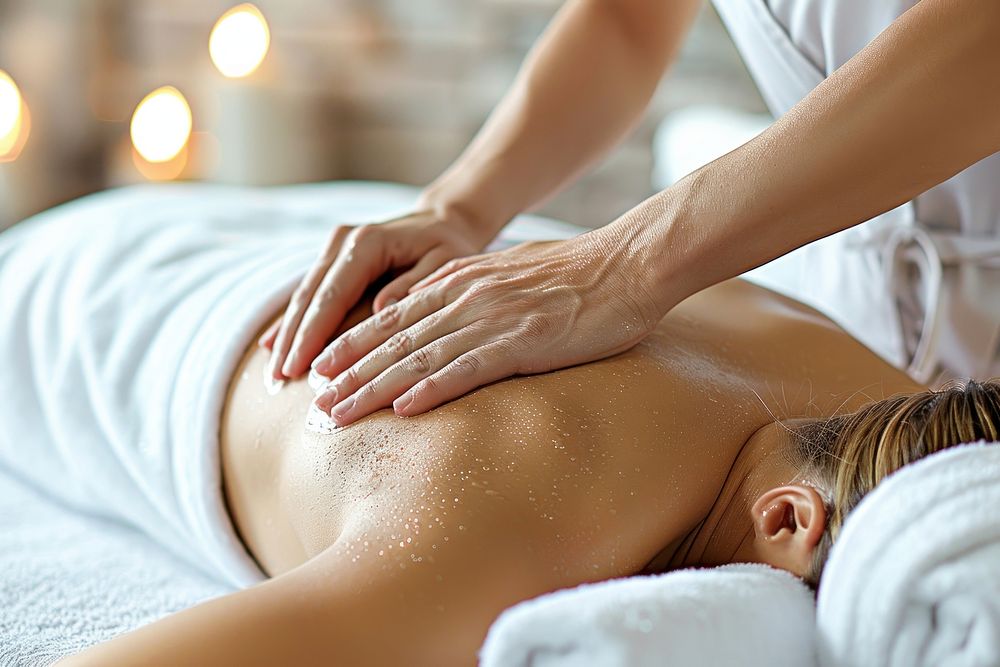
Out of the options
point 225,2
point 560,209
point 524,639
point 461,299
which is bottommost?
point 560,209

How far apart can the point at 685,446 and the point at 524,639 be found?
33 cm

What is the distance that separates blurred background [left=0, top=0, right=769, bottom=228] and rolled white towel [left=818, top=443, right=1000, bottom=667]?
7.47 feet

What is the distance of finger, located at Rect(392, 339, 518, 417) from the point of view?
95cm

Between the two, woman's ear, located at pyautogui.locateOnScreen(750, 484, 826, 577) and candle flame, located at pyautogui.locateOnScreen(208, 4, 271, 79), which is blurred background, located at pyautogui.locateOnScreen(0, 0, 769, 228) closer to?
candle flame, located at pyautogui.locateOnScreen(208, 4, 271, 79)

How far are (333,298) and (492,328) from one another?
0.22 m

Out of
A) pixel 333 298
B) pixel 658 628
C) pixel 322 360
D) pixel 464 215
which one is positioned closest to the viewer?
pixel 658 628

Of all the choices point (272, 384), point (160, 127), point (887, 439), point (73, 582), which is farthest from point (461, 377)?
point (160, 127)

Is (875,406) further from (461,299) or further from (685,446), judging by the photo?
(461,299)

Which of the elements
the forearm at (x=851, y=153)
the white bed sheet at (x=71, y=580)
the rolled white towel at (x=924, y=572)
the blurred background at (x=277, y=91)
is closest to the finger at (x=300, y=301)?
the white bed sheet at (x=71, y=580)

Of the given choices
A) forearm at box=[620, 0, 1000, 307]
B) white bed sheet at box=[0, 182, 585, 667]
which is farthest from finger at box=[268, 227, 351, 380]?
forearm at box=[620, 0, 1000, 307]

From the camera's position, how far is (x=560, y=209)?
3.12 m

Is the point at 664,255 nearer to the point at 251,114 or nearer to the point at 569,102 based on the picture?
the point at 569,102

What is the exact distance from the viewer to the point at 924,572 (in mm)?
661

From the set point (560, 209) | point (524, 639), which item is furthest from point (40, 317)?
point (560, 209)
